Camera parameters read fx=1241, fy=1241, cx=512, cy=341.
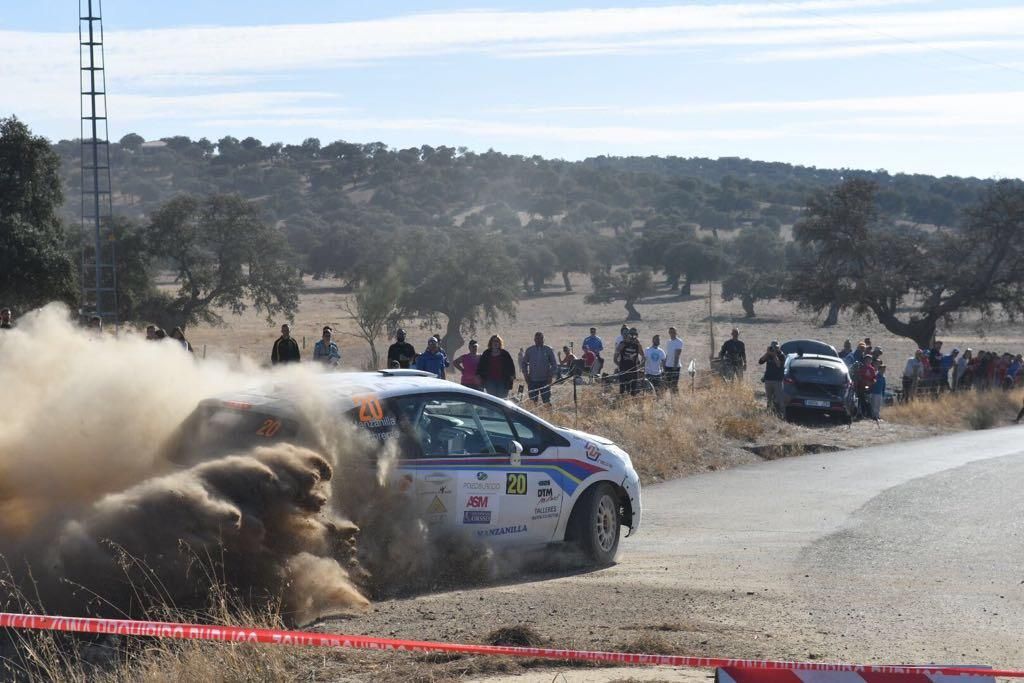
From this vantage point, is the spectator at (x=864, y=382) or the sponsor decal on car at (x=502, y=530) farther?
the spectator at (x=864, y=382)

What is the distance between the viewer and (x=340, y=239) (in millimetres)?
86188

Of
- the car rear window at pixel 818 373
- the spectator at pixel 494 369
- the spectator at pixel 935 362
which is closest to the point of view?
the spectator at pixel 494 369

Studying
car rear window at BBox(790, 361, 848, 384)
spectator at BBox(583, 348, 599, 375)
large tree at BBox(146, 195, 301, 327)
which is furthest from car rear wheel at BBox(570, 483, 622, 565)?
large tree at BBox(146, 195, 301, 327)

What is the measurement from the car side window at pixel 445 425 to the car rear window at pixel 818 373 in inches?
752

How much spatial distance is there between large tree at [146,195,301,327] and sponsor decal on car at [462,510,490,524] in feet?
149

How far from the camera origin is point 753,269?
3538 inches

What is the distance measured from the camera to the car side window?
9375 mm

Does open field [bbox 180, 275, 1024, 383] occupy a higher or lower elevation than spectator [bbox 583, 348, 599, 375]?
lower

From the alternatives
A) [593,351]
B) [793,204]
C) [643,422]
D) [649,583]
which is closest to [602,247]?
[793,204]

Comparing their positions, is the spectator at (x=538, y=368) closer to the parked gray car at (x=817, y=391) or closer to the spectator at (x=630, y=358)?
the spectator at (x=630, y=358)

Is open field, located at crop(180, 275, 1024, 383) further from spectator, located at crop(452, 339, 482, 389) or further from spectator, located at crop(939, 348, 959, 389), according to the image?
spectator, located at crop(452, 339, 482, 389)

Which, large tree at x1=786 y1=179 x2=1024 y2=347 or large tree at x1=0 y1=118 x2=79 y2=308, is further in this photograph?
large tree at x1=786 y1=179 x2=1024 y2=347

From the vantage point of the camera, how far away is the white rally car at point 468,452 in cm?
895

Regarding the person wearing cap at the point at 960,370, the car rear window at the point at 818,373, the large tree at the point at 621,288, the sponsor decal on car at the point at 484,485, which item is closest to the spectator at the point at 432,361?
the sponsor decal on car at the point at 484,485
